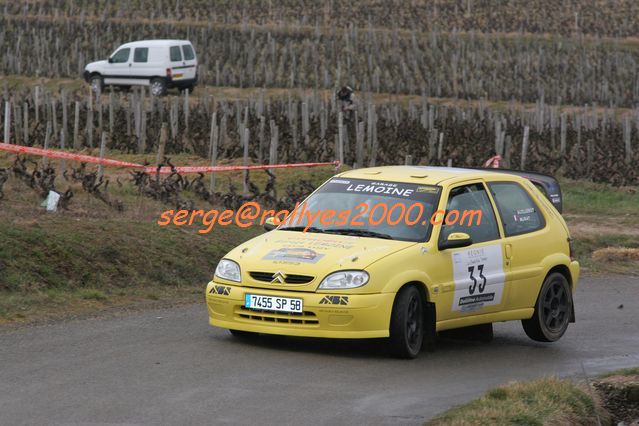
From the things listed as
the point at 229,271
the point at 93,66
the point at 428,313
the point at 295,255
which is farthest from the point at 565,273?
the point at 93,66

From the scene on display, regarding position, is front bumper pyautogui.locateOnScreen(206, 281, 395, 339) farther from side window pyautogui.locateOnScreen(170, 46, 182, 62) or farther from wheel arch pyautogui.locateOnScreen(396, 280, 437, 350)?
side window pyautogui.locateOnScreen(170, 46, 182, 62)

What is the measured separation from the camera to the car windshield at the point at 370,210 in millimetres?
12031

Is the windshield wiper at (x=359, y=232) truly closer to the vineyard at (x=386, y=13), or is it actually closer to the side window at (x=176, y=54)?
the side window at (x=176, y=54)

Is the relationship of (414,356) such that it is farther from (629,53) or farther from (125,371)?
(629,53)

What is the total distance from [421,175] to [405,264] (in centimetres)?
145

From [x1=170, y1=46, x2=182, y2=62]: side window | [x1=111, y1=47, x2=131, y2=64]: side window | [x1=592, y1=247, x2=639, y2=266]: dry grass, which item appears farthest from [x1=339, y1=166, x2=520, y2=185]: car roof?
[x1=111, y1=47, x2=131, y2=64]: side window

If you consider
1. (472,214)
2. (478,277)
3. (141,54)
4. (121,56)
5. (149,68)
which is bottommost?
(149,68)

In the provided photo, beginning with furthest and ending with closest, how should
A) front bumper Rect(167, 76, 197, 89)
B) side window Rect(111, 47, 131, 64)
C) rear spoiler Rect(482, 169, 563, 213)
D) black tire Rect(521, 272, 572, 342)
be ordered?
side window Rect(111, 47, 131, 64), front bumper Rect(167, 76, 197, 89), rear spoiler Rect(482, 169, 563, 213), black tire Rect(521, 272, 572, 342)

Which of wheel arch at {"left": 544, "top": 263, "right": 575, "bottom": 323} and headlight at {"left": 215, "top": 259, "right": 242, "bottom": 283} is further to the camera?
wheel arch at {"left": 544, "top": 263, "right": 575, "bottom": 323}

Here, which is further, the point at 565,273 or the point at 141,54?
the point at 141,54

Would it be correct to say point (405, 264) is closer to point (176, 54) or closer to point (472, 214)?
point (472, 214)

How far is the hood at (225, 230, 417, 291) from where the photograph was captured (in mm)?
11273

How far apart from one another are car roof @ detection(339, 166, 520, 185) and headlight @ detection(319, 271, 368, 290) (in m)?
1.62

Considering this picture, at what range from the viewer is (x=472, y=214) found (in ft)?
40.9
